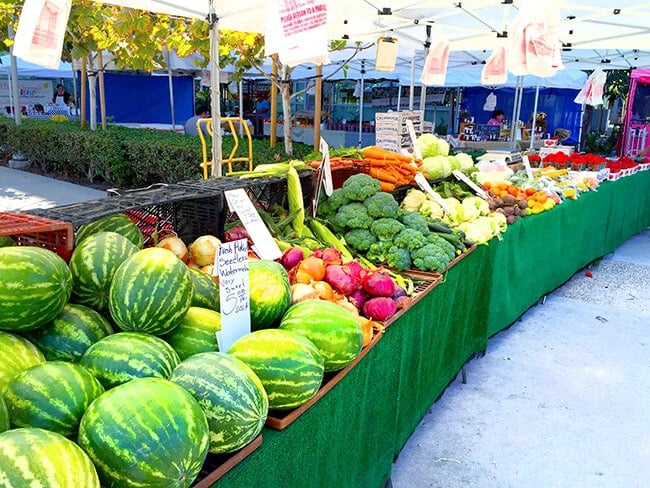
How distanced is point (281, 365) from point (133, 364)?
0.41 metres

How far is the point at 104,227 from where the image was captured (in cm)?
212

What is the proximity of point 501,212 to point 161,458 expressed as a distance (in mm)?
4263

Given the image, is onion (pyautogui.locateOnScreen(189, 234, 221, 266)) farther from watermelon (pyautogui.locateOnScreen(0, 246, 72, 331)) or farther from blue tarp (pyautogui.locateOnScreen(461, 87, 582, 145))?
blue tarp (pyautogui.locateOnScreen(461, 87, 582, 145))

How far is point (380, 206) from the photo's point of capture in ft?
12.2

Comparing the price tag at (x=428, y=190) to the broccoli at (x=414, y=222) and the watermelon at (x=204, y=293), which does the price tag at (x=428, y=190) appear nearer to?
the broccoli at (x=414, y=222)

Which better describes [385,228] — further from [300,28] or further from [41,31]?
[41,31]

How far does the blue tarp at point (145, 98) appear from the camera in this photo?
774 inches

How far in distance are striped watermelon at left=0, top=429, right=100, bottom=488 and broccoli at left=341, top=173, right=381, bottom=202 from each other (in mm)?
2808

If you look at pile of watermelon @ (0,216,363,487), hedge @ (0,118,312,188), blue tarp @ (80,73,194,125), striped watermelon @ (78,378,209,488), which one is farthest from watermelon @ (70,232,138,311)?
blue tarp @ (80,73,194,125)

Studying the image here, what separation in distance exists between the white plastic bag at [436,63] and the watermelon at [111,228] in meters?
5.80

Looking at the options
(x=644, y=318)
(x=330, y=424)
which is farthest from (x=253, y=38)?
(x=330, y=424)

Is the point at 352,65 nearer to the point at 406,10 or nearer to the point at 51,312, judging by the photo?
the point at 406,10

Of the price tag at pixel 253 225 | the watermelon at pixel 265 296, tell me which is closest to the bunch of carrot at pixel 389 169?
the price tag at pixel 253 225

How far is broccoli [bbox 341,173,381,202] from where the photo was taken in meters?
3.74
